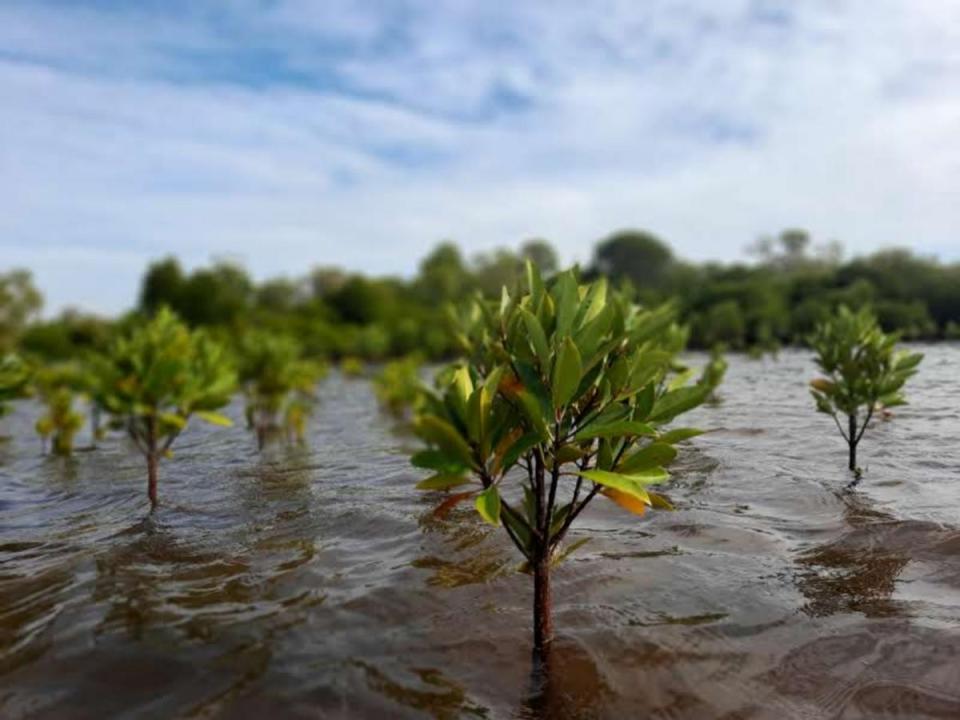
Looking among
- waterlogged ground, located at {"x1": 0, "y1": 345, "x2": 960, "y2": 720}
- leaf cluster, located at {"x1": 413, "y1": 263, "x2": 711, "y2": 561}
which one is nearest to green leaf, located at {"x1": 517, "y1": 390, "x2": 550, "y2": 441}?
leaf cluster, located at {"x1": 413, "y1": 263, "x2": 711, "y2": 561}

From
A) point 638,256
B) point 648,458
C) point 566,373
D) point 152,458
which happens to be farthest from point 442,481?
point 638,256

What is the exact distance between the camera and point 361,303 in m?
61.3

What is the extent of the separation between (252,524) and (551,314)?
3.68 metres

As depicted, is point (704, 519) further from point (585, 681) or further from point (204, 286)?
point (204, 286)

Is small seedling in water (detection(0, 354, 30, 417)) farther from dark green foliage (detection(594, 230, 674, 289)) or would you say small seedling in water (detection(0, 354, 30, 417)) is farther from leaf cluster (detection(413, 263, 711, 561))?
dark green foliage (detection(594, 230, 674, 289))

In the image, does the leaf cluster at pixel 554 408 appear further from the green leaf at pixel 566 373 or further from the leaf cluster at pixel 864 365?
the leaf cluster at pixel 864 365

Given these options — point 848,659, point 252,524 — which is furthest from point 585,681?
point 252,524

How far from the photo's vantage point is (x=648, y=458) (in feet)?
9.17

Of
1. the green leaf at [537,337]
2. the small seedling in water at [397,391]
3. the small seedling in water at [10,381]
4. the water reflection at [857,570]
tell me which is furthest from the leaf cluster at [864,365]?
the small seedling in water at [397,391]

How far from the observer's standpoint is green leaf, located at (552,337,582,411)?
252 cm

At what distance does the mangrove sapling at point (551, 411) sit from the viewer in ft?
8.43

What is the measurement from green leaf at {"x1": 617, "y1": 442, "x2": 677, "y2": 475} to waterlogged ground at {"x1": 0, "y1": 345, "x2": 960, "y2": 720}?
92 centimetres

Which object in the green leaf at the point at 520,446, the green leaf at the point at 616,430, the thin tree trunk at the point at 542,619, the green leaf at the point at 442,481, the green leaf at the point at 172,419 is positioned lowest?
the thin tree trunk at the point at 542,619

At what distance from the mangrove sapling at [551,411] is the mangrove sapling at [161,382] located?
3.52 meters
